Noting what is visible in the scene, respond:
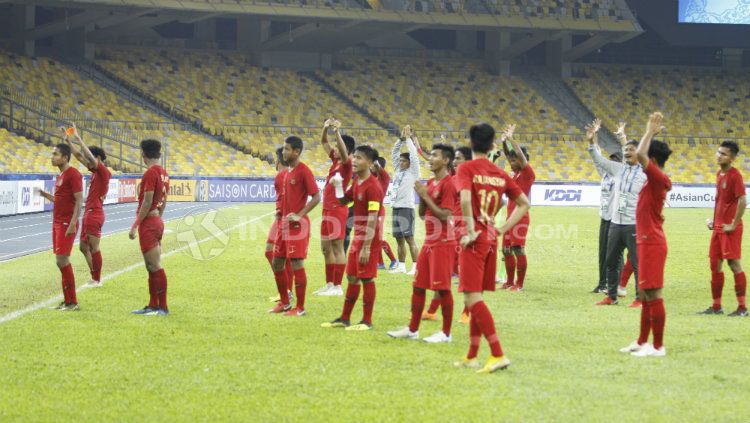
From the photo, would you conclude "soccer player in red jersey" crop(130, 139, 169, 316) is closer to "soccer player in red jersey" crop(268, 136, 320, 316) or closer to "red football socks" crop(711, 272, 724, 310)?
"soccer player in red jersey" crop(268, 136, 320, 316)

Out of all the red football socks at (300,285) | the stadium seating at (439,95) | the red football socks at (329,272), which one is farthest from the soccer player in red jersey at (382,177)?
the stadium seating at (439,95)

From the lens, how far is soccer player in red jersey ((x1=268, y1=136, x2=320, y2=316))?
12.2 m

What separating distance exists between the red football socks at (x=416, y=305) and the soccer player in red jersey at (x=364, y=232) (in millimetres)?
622

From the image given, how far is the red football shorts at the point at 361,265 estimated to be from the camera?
1112 centimetres

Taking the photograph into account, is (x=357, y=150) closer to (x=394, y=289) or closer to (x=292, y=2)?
(x=394, y=289)

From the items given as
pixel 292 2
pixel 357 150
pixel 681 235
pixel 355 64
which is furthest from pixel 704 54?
pixel 357 150

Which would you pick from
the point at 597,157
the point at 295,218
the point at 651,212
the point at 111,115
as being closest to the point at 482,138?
the point at 651,212

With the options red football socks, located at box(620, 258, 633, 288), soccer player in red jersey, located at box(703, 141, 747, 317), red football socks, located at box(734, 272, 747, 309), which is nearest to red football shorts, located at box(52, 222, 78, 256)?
red football socks, located at box(620, 258, 633, 288)

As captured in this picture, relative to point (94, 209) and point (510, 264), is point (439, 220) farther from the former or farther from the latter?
point (94, 209)

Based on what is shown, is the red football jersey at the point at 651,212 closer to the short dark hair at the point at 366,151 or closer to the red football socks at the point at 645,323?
the red football socks at the point at 645,323

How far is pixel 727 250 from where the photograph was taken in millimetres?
12953

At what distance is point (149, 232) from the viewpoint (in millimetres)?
12289

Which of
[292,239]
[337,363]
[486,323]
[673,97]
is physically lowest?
[337,363]

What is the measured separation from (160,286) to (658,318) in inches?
232
